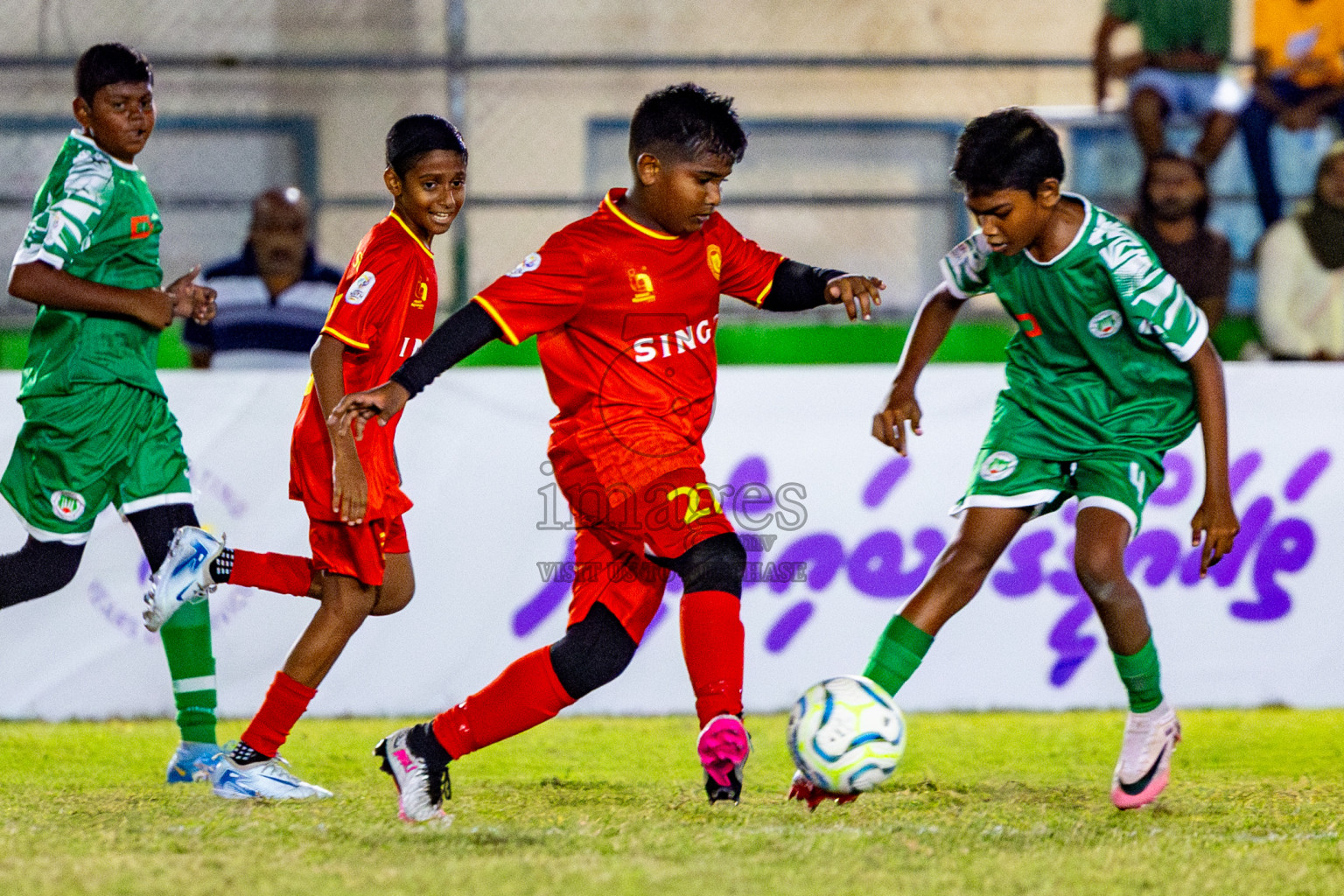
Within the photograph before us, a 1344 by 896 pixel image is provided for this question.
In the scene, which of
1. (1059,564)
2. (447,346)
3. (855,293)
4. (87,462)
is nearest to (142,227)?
(87,462)

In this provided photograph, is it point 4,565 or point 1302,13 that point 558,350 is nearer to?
point 4,565

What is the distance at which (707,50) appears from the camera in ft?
25.2

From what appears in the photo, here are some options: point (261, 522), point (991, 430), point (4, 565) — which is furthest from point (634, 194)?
point (261, 522)

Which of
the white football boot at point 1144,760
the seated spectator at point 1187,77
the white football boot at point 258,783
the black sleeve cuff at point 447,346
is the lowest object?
the white football boot at point 258,783

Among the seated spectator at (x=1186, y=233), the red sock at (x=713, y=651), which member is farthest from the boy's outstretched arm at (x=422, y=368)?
the seated spectator at (x=1186, y=233)

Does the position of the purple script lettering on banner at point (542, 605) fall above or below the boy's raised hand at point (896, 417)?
below

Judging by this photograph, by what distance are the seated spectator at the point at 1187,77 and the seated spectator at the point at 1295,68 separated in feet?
0.37

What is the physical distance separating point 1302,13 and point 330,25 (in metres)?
4.46

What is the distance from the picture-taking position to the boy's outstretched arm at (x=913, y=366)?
13.5 feet

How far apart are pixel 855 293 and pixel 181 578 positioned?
5.97ft

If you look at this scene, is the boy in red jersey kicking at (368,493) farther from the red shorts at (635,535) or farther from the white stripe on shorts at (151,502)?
the red shorts at (635,535)

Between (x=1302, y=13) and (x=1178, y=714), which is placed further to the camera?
(x=1302, y=13)

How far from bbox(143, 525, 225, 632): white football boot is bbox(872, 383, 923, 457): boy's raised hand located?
170cm

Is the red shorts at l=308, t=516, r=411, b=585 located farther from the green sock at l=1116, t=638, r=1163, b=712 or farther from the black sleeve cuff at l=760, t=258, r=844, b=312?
the green sock at l=1116, t=638, r=1163, b=712
